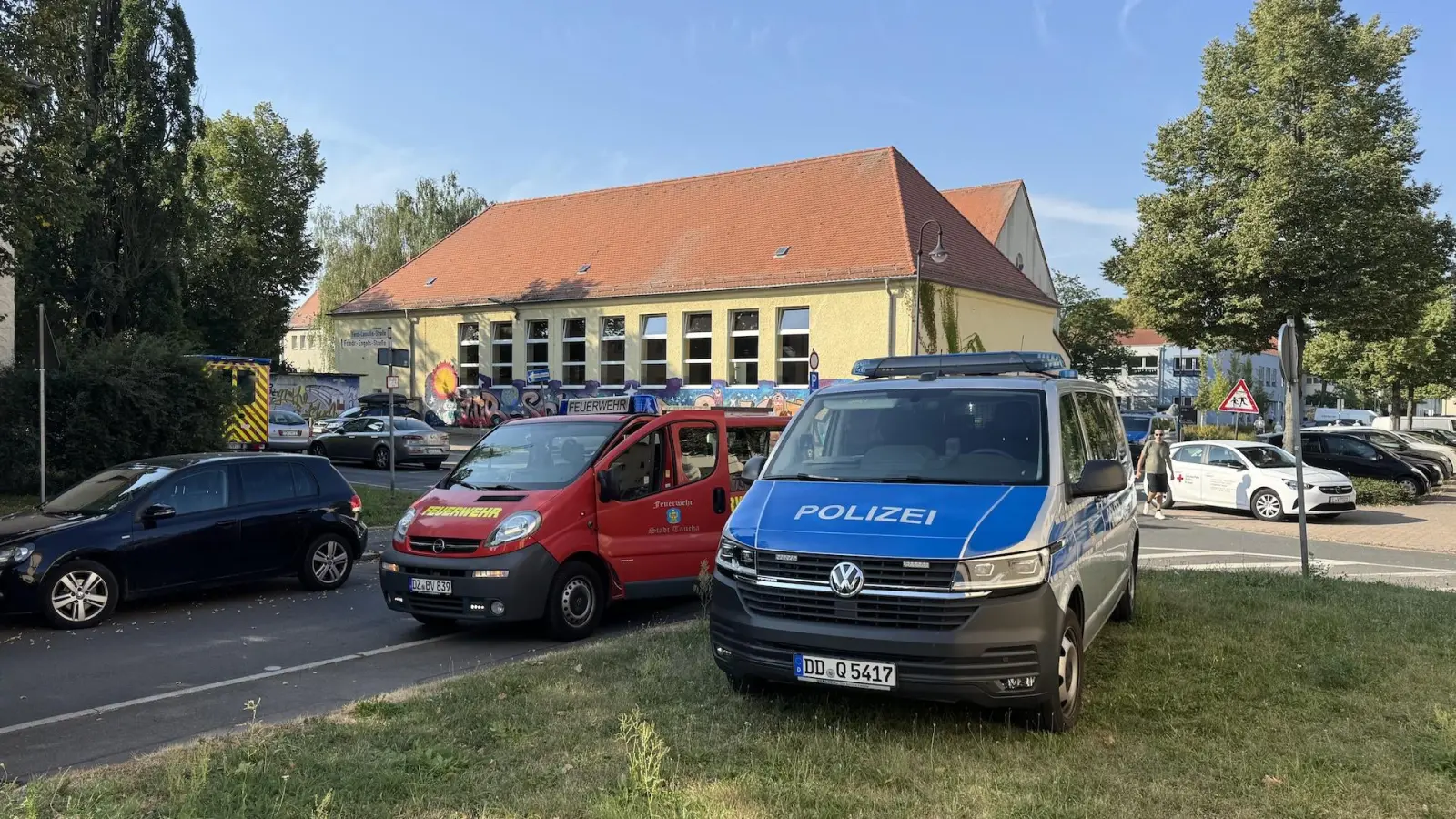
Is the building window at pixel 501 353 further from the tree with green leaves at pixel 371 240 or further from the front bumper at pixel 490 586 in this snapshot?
the front bumper at pixel 490 586

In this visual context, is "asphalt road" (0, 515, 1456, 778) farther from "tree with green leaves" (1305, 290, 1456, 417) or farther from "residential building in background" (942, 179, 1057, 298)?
"tree with green leaves" (1305, 290, 1456, 417)

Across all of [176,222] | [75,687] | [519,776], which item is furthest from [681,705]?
[176,222]

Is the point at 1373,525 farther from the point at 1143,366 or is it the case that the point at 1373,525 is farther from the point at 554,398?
the point at 1143,366

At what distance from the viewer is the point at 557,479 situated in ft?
26.8

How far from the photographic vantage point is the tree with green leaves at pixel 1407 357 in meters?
39.2

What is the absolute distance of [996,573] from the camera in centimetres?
465

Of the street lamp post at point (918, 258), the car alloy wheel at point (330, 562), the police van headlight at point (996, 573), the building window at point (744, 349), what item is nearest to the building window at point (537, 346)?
the building window at point (744, 349)

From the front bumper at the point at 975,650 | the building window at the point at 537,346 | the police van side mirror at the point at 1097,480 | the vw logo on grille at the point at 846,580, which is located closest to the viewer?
the front bumper at the point at 975,650

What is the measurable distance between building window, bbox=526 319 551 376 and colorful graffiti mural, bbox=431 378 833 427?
795 mm

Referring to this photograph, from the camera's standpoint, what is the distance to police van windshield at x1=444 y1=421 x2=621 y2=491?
8.24 metres

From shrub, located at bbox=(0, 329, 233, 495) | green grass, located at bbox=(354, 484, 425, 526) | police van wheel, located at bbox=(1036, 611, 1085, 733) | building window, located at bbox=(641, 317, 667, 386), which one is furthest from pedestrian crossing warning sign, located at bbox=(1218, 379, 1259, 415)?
shrub, located at bbox=(0, 329, 233, 495)

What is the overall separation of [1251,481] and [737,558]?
1720 cm

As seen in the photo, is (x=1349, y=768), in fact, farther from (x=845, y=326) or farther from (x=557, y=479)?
(x=845, y=326)

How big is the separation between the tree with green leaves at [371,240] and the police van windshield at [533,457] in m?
42.5
